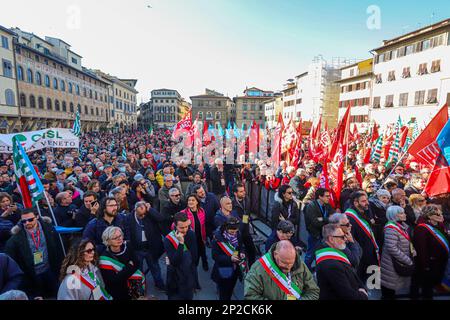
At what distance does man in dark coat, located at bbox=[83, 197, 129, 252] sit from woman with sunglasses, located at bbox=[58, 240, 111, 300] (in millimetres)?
946

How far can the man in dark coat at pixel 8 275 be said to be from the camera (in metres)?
2.93

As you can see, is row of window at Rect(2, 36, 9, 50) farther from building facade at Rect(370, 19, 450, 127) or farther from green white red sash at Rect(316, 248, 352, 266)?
building facade at Rect(370, 19, 450, 127)

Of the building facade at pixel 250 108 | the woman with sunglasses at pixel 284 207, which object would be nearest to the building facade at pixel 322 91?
the building facade at pixel 250 108

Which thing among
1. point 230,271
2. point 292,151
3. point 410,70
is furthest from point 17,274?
point 410,70

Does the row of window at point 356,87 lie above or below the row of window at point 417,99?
above

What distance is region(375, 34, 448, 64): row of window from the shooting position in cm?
2430

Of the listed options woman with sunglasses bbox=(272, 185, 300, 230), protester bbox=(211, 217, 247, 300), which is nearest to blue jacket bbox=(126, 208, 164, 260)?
protester bbox=(211, 217, 247, 300)

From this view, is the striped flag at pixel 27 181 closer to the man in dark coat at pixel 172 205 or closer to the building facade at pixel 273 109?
the man in dark coat at pixel 172 205

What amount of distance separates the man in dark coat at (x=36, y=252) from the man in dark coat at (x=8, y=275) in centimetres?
46

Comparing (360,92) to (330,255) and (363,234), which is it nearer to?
(363,234)
